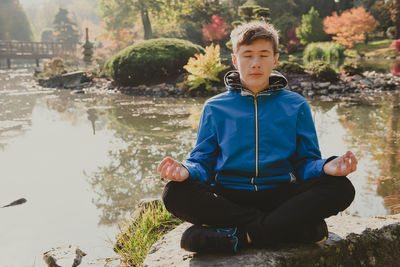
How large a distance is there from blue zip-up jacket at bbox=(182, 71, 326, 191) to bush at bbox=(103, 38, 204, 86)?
1005cm

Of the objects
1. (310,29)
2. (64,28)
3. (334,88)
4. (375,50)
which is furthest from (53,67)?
(64,28)

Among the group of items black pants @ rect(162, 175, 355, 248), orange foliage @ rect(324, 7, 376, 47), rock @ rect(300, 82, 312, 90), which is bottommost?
black pants @ rect(162, 175, 355, 248)

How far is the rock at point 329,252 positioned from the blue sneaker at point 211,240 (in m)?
0.04

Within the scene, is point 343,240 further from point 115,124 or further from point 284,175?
point 115,124

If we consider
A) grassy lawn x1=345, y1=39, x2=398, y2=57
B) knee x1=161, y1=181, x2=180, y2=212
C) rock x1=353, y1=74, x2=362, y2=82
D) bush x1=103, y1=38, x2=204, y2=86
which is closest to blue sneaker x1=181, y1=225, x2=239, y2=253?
knee x1=161, y1=181, x2=180, y2=212

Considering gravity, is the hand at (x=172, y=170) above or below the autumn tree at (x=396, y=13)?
below

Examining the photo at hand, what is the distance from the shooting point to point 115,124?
6480mm

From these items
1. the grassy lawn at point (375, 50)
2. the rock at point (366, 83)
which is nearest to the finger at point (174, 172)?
the rock at point (366, 83)

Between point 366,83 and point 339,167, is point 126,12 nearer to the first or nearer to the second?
point 366,83

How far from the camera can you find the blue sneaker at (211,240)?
1656 millimetres

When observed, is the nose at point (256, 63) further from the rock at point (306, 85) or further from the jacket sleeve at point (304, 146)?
the rock at point (306, 85)

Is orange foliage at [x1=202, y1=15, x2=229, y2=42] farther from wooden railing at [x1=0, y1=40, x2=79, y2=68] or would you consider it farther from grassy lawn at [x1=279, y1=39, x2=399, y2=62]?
wooden railing at [x1=0, y1=40, x2=79, y2=68]

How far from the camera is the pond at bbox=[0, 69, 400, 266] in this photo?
2703 mm

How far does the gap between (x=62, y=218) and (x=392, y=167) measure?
3.17m
